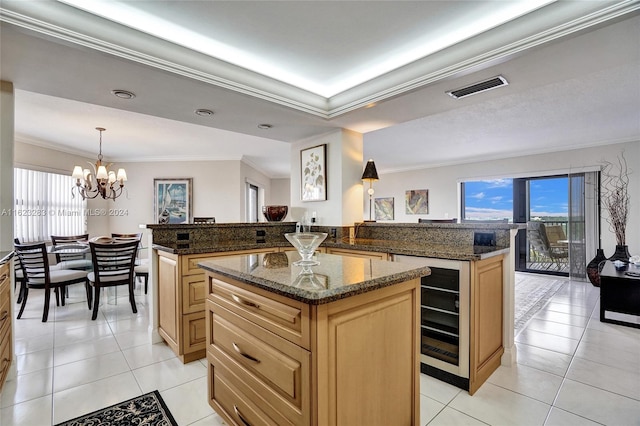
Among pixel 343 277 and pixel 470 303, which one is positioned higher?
pixel 343 277

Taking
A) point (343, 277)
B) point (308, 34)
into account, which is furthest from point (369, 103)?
point (343, 277)

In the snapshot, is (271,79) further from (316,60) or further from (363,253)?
(363,253)

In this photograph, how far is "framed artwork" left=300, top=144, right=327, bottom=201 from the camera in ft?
12.1

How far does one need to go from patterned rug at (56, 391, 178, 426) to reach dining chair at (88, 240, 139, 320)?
200 cm

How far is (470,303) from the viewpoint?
2.03 metres

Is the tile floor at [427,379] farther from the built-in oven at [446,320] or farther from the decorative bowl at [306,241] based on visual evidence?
the decorative bowl at [306,241]

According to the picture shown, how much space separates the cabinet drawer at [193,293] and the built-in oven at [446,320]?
1.61 m

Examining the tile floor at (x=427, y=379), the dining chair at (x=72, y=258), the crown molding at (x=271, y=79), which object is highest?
the crown molding at (x=271, y=79)

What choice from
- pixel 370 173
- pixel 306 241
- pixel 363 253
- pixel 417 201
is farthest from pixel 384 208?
pixel 306 241

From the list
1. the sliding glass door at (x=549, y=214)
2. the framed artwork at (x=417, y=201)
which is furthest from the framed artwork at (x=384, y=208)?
the sliding glass door at (x=549, y=214)

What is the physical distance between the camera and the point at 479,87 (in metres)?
2.35

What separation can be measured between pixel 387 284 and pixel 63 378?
2547 mm

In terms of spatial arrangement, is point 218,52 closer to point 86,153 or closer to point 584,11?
point 584,11

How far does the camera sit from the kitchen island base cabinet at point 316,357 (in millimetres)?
1104
